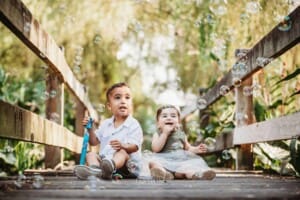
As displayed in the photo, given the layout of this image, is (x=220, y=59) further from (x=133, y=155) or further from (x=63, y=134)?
(x=133, y=155)

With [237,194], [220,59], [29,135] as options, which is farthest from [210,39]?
[237,194]

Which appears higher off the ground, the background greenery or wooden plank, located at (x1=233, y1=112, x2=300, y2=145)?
the background greenery

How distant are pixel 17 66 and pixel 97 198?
8221 mm

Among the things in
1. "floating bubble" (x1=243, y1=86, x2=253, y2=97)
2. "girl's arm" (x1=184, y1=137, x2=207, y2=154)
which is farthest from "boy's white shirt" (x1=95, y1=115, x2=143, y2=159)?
"floating bubble" (x1=243, y1=86, x2=253, y2=97)

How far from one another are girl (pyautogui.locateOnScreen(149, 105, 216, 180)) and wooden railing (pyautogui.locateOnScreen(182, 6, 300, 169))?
0.45 meters

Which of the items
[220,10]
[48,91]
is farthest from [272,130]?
[220,10]

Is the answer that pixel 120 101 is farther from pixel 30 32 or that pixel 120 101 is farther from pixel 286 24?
pixel 286 24

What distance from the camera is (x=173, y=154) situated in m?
3.59

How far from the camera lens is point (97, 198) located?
6.96ft

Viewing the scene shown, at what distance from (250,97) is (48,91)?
1666 millimetres

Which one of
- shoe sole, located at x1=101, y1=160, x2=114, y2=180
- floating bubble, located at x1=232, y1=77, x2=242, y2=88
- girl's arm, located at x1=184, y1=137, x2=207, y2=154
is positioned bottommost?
shoe sole, located at x1=101, y1=160, x2=114, y2=180

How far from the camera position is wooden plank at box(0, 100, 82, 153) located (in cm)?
247

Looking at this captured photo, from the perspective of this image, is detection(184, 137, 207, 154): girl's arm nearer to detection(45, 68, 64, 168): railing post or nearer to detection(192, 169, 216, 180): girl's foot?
detection(192, 169, 216, 180): girl's foot

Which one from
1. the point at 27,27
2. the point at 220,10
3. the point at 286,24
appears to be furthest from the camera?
the point at 220,10
